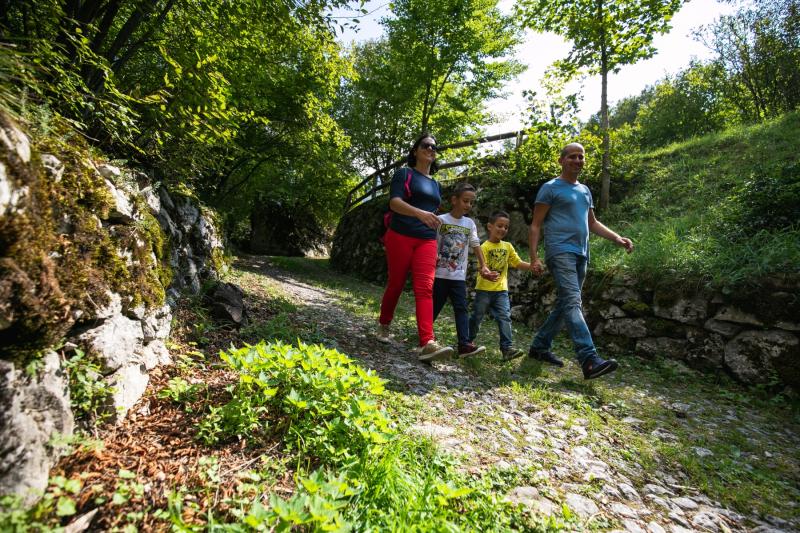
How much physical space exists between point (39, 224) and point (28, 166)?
0.25 m

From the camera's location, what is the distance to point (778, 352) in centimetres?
407

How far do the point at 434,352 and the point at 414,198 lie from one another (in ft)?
5.68

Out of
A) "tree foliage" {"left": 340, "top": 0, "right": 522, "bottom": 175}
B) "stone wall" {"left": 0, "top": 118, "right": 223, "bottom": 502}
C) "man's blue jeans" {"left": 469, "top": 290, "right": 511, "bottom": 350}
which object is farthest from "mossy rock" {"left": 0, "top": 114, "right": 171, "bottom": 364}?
"tree foliage" {"left": 340, "top": 0, "right": 522, "bottom": 175}

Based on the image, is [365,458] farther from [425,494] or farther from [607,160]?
[607,160]

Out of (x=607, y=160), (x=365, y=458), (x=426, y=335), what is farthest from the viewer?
(x=607, y=160)

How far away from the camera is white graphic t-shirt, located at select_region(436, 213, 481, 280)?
4.57 m

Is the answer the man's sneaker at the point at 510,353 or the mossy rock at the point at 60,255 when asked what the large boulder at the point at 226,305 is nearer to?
the mossy rock at the point at 60,255

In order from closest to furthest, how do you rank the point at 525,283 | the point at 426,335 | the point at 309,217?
the point at 426,335 < the point at 525,283 < the point at 309,217

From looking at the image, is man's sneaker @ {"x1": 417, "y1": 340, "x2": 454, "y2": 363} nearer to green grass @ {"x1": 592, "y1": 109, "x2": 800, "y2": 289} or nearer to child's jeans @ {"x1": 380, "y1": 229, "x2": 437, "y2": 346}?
child's jeans @ {"x1": 380, "y1": 229, "x2": 437, "y2": 346}

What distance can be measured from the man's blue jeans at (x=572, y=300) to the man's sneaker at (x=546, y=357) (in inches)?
17.1

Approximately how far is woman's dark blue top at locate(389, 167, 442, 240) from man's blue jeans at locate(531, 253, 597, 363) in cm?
151

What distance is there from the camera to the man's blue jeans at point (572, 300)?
12.5 ft

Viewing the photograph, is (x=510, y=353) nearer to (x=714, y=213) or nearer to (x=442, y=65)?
(x=714, y=213)

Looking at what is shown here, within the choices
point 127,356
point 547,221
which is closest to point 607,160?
point 547,221
